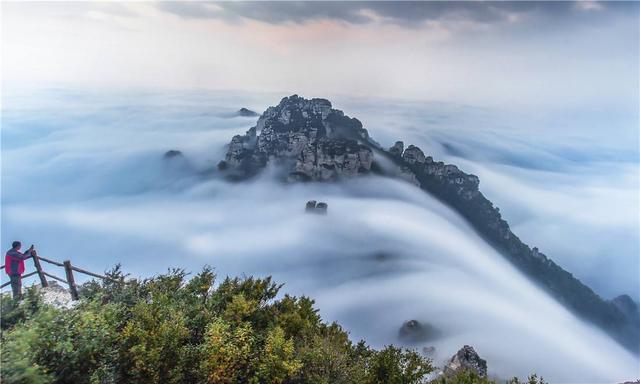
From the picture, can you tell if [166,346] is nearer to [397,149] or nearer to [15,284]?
[15,284]

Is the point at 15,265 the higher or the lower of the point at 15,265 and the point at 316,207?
the higher

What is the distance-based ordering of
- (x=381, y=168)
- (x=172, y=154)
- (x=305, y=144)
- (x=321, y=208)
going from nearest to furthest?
(x=305, y=144)
(x=381, y=168)
(x=321, y=208)
(x=172, y=154)

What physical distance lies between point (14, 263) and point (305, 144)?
274 ft

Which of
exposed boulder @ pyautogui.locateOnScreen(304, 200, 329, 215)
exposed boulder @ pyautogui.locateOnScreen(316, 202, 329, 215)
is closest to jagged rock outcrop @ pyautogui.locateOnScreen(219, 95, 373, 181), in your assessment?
exposed boulder @ pyautogui.locateOnScreen(304, 200, 329, 215)

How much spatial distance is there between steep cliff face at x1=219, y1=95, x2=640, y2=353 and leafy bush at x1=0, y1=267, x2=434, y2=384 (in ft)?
275

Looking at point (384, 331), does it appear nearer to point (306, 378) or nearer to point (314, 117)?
point (314, 117)

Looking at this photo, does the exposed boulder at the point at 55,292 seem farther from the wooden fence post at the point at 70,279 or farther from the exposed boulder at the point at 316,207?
the exposed boulder at the point at 316,207

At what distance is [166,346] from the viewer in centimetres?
678

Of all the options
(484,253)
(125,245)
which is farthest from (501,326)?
(125,245)

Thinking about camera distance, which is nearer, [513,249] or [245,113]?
[513,249]

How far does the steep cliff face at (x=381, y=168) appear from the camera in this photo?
9381 centimetres

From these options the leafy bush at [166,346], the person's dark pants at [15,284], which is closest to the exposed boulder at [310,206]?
the person's dark pants at [15,284]

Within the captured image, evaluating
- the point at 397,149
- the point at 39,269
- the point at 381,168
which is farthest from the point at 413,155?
the point at 39,269

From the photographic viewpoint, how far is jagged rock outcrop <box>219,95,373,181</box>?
9275cm
